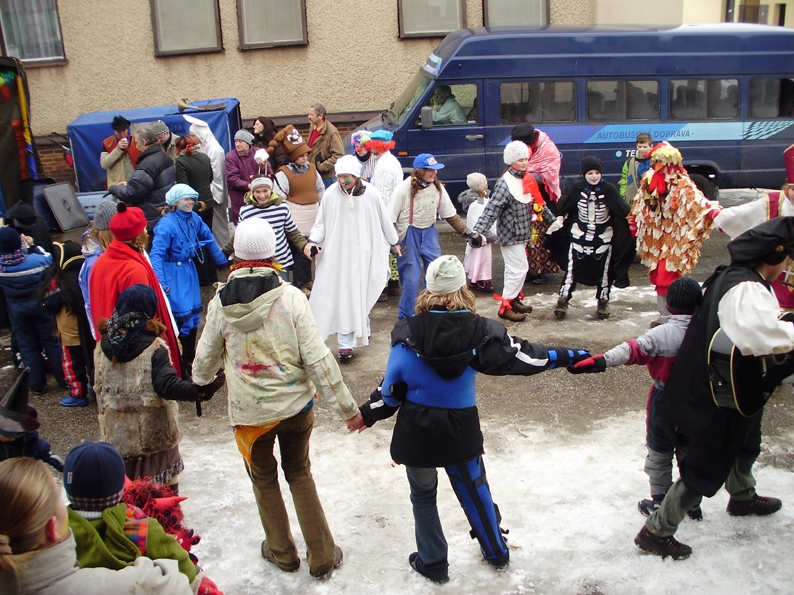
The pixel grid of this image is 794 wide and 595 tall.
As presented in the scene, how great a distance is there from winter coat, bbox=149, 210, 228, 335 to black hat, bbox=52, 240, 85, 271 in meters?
0.59

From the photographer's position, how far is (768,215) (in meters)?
4.94

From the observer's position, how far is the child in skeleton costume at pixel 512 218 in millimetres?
7188

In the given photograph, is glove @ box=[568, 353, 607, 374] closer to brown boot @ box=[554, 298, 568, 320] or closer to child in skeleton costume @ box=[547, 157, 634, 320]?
child in skeleton costume @ box=[547, 157, 634, 320]

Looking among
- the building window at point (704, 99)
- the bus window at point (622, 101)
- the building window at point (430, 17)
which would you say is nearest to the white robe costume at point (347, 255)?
the bus window at point (622, 101)

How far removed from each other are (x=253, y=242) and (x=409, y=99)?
25.4ft

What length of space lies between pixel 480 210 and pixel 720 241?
4.14m

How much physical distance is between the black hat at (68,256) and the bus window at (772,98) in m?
9.31

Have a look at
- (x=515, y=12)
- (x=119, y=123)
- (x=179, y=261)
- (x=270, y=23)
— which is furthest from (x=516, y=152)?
(x=270, y=23)

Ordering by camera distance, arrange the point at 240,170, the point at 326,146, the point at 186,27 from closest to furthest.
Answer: the point at 240,170 < the point at 326,146 < the point at 186,27

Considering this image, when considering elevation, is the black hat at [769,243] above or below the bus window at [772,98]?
below

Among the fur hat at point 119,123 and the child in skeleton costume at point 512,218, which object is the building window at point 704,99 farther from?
the fur hat at point 119,123

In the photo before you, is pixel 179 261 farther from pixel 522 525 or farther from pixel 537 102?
pixel 537 102

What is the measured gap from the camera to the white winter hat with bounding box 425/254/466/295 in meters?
3.45

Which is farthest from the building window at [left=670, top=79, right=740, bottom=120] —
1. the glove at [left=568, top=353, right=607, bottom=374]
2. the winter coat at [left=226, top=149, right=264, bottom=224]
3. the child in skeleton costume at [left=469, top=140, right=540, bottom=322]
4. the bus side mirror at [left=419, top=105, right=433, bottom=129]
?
the glove at [left=568, top=353, right=607, bottom=374]
